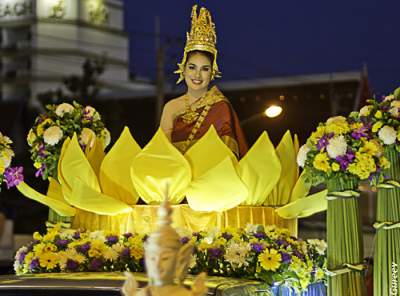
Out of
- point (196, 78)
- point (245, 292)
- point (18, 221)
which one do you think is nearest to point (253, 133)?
point (18, 221)

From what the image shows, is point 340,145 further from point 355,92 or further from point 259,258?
point 355,92

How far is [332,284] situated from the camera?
26.7ft

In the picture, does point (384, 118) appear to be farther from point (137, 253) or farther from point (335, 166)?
point (137, 253)

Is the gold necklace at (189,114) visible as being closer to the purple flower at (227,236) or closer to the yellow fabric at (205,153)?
the yellow fabric at (205,153)

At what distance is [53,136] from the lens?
31.7 feet

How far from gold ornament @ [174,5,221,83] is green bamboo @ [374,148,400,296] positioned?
1.88 m

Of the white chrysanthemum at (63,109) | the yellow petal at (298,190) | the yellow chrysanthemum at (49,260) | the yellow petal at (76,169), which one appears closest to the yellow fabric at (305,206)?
the yellow petal at (298,190)

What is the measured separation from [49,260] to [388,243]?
93.3 inches

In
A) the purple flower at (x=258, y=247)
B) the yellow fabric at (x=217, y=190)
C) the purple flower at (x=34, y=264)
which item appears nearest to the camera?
the purple flower at (x=258, y=247)

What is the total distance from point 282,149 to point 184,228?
1.26 m

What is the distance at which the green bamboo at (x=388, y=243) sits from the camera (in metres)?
8.02

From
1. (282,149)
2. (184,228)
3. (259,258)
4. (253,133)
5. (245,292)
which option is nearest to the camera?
(245,292)

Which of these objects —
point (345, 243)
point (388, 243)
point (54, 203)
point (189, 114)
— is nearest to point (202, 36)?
point (189, 114)

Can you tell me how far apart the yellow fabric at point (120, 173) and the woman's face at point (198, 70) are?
32.9 inches
